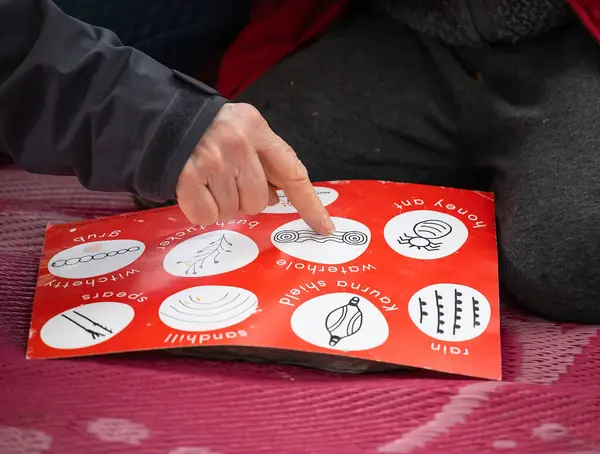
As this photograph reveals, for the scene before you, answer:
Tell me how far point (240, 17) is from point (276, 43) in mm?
93

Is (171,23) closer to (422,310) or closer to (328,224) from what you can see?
(328,224)

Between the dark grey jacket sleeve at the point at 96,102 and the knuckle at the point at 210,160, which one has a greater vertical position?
the dark grey jacket sleeve at the point at 96,102

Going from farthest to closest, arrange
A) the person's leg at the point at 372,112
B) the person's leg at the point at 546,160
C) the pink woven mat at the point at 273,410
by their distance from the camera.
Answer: the person's leg at the point at 372,112 → the person's leg at the point at 546,160 → the pink woven mat at the point at 273,410

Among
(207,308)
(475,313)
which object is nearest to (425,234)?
(475,313)

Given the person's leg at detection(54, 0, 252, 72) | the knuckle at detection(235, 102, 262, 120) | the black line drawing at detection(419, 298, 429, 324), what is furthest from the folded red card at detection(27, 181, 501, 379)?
the person's leg at detection(54, 0, 252, 72)

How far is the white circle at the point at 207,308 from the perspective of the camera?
0.53 metres

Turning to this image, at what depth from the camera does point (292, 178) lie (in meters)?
0.58

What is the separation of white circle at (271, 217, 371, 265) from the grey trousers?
0.38 feet

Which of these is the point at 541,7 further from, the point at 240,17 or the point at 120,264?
the point at 120,264

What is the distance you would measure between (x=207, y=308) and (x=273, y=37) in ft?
1.31

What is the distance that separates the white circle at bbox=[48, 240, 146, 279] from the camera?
60cm

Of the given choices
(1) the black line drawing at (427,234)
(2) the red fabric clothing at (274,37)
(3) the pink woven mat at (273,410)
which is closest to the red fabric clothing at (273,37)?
(2) the red fabric clothing at (274,37)

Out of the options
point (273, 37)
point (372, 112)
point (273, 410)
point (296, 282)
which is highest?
point (273, 37)

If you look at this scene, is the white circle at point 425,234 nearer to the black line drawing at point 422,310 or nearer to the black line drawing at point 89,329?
the black line drawing at point 422,310
